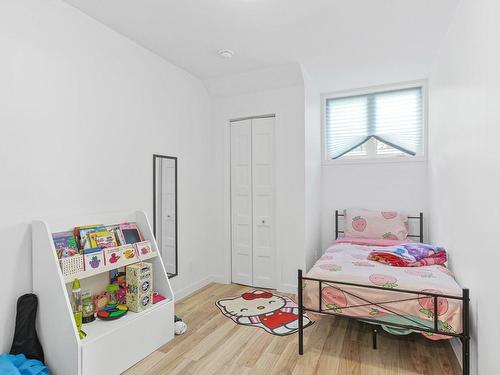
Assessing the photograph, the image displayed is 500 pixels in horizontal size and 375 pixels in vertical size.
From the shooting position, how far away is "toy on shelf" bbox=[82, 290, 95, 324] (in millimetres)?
2164

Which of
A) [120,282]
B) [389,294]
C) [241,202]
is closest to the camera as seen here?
A: [389,294]

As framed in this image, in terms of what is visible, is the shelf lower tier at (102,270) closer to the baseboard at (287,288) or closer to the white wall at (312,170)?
the baseboard at (287,288)

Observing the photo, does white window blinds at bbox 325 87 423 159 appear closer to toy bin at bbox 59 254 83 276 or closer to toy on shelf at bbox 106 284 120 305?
toy on shelf at bbox 106 284 120 305

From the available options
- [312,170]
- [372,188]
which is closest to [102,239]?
[312,170]

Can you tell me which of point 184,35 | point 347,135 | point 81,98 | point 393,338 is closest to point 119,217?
point 81,98

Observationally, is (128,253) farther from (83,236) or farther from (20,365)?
(20,365)

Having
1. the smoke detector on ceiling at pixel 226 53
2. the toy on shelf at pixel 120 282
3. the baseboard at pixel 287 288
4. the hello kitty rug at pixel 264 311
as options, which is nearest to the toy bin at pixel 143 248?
the toy on shelf at pixel 120 282

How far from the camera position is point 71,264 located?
2029mm

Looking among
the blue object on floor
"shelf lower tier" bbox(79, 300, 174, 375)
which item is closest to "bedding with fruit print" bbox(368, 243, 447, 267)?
"shelf lower tier" bbox(79, 300, 174, 375)

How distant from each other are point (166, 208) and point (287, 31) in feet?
6.75

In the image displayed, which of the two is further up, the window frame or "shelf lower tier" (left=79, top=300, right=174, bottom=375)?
the window frame

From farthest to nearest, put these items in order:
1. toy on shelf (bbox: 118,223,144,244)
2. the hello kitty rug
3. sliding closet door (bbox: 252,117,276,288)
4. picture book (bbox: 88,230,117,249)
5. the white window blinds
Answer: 1. the white window blinds
2. sliding closet door (bbox: 252,117,276,288)
3. the hello kitty rug
4. toy on shelf (bbox: 118,223,144,244)
5. picture book (bbox: 88,230,117,249)

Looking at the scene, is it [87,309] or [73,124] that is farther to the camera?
[73,124]

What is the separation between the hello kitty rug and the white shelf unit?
35.6 inches
